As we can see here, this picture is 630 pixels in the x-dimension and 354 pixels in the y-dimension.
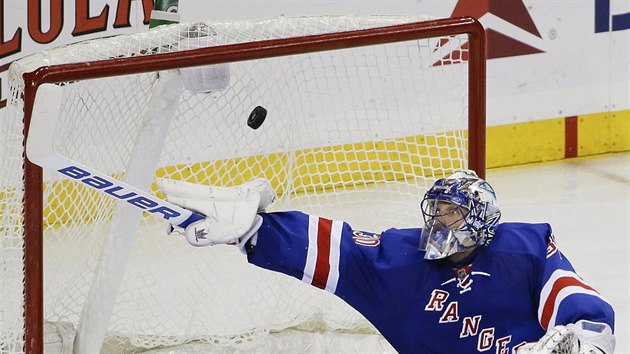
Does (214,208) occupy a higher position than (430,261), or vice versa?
(214,208)

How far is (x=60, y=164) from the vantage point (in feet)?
9.00

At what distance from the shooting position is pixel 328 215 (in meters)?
4.67

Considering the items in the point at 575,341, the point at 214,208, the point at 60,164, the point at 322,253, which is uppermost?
the point at 60,164

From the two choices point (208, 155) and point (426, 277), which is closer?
point (426, 277)

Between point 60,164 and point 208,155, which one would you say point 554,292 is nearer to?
point 60,164

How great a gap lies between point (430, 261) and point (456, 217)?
156 millimetres

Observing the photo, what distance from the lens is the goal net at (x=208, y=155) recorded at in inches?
125

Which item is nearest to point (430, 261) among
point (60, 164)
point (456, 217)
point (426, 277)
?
point (426, 277)

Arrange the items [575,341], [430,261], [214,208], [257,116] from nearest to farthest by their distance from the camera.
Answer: [575,341]
[214,208]
[430,261]
[257,116]

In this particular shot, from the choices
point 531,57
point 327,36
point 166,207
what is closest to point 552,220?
point 531,57

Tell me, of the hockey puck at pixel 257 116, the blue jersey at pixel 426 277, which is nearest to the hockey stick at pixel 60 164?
the blue jersey at pixel 426 277

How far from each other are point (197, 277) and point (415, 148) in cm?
88

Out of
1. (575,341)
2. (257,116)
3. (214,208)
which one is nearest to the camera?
(575,341)

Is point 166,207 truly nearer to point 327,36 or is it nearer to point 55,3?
point 327,36
